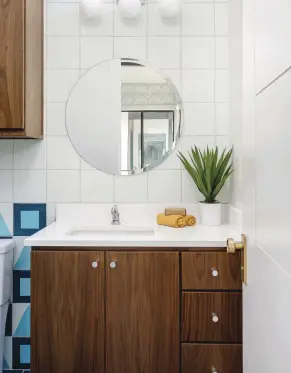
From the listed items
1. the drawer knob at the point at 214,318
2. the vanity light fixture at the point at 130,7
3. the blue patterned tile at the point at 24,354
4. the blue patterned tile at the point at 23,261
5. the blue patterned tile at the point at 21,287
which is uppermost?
the vanity light fixture at the point at 130,7

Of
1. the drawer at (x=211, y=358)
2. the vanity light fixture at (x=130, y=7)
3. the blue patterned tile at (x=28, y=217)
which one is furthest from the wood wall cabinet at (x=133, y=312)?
the vanity light fixture at (x=130, y=7)

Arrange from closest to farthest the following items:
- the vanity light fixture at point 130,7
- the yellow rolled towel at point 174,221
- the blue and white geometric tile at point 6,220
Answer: the yellow rolled towel at point 174,221 → the vanity light fixture at point 130,7 → the blue and white geometric tile at point 6,220

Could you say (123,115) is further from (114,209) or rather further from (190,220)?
(190,220)

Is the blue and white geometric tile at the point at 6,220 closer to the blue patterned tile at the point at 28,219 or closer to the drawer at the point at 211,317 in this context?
the blue patterned tile at the point at 28,219

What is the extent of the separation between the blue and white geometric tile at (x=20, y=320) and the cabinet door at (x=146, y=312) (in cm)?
72

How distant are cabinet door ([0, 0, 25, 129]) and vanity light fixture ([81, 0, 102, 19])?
391mm

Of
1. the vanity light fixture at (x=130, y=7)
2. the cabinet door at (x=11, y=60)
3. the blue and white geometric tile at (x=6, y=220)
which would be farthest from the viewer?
the blue and white geometric tile at (x=6, y=220)

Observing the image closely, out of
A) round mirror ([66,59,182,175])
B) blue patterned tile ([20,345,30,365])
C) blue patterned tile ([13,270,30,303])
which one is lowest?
blue patterned tile ([20,345,30,365])

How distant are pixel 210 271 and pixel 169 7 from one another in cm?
132

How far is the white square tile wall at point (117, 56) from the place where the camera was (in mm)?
1953

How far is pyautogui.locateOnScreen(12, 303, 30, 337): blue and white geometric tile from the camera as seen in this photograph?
6.44 feet

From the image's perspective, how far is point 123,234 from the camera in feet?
5.97

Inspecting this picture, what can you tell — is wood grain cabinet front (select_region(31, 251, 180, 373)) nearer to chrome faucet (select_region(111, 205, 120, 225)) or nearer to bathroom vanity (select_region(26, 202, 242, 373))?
bathroom vanity (select_region(26, 202, 242, 373))

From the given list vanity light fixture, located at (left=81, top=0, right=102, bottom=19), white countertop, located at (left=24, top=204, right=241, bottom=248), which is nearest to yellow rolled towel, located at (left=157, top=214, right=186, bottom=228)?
white countertop, located at (left=24, top=204, right=241, bottom=248)
